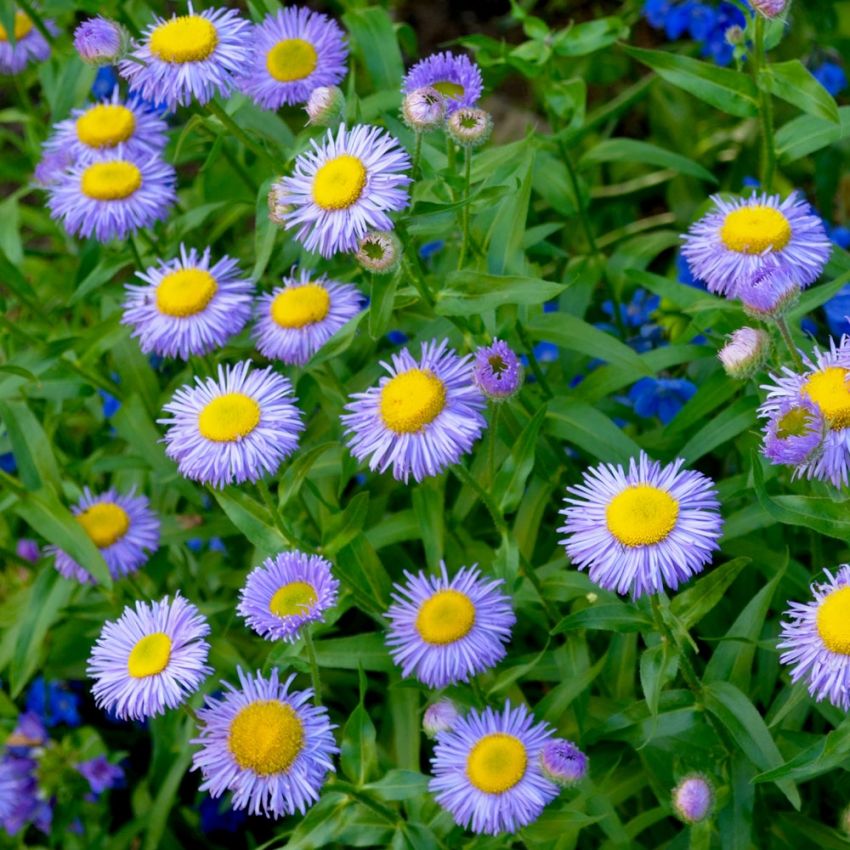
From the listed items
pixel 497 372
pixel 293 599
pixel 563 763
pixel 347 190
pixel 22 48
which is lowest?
pixel 563 763

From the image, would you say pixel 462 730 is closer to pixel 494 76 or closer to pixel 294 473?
pixel 294 473

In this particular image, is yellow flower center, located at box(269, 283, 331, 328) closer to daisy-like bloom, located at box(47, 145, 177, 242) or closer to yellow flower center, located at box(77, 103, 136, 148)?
daisy-like bloom, located at box(47, 145, 177, 242)

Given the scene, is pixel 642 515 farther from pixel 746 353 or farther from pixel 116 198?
pixel 116 198

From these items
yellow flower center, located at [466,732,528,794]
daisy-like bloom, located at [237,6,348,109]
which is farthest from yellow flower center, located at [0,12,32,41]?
yellow flower center, located at [466,732,528,794]

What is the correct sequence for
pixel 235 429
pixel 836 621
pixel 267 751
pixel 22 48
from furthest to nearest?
pixel 22 48
pixel 235 429
pixel 267 751
pixel 836 621

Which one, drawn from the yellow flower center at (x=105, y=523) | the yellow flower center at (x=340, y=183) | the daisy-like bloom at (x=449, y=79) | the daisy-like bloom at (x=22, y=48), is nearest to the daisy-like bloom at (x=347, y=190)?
the yellow flower center at (x=340, y=183)

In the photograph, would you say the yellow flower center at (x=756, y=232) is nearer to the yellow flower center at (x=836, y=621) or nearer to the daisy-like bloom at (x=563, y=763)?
the yellow flower center at (x=836, y=621)

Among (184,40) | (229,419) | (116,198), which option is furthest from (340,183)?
(116,198)
